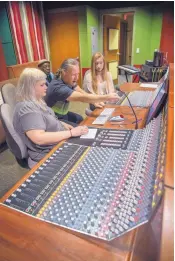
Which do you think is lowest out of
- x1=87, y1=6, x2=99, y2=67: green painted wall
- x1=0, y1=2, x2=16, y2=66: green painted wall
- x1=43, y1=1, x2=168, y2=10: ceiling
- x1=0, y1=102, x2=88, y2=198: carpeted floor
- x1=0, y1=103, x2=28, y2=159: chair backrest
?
x1=0, y1=102, x2=88, y2=198: carpeted floor

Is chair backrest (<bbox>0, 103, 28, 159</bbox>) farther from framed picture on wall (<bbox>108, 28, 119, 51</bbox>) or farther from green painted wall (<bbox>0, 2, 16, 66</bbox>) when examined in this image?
framed picture on wall (<bbox>108, 28, 119, 51</bbox>)

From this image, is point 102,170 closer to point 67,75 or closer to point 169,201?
point 169,201

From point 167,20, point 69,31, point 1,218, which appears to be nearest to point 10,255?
point 1,218

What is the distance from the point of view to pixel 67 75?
5.81 feet

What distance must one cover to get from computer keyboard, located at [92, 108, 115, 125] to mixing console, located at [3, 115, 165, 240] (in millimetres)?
513

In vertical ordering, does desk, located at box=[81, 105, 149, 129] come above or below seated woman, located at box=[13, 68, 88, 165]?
below

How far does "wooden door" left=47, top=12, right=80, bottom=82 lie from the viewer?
15.2 feet

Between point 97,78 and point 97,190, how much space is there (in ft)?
6.26

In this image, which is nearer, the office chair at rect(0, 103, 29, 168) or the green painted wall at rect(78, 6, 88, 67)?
the office chair at rect(0, 103, 29, 168)

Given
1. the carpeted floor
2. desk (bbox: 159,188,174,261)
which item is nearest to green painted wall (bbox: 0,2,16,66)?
the carpeted floor

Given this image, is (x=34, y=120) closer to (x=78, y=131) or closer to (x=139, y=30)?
(x=78, y=131)

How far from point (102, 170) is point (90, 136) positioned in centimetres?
41

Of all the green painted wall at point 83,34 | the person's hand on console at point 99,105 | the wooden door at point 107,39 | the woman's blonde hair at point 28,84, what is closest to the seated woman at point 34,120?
the woman's blonde hair at point 28,84

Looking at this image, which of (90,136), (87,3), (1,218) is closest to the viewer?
(1,218)
